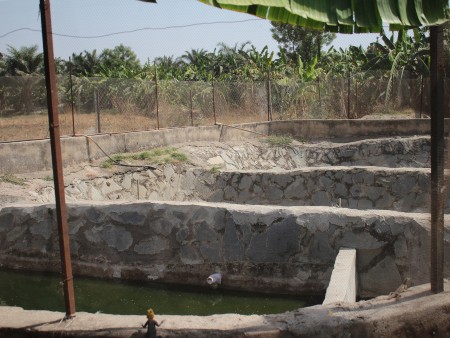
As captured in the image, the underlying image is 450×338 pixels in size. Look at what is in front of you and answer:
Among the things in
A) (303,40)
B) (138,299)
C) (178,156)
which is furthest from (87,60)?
(138,299)

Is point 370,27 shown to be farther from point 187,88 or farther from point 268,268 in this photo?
point 187,88

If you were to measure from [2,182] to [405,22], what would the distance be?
7773 millimetres

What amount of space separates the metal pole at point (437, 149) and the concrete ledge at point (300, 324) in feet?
0.69

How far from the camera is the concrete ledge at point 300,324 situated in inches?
128

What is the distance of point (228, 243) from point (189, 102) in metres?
10.4

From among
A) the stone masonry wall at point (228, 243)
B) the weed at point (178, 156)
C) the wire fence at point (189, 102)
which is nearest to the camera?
the stone masonry wall at point (228, 243)

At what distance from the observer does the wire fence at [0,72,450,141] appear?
1215cm

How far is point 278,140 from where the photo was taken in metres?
15.6

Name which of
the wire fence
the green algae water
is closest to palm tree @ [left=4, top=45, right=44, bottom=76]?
the wire fence

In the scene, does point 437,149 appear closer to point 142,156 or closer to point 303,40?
point 142,156

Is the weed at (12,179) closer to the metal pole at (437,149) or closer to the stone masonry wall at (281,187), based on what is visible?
the stone masonry wall at (281,187)

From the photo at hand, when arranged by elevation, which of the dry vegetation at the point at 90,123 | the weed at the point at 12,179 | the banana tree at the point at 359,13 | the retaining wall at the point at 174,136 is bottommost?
the weed at the point at 12,179

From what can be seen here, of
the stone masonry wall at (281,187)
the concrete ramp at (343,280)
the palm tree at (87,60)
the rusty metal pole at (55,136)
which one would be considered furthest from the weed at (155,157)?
the palm tree at (87,60)

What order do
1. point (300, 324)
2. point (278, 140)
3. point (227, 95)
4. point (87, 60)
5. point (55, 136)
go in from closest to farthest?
point (300, 324)
point (55, 136)
point (278, 140)
point (227, 95)
point (87, 60)
